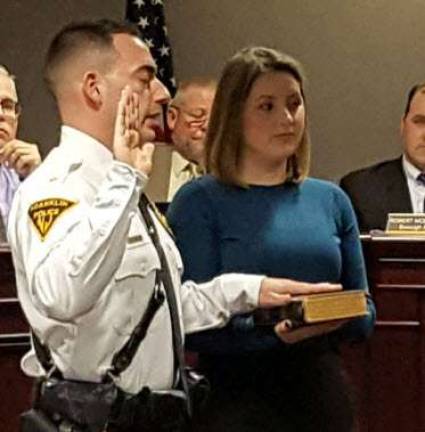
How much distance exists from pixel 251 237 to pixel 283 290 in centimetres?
17

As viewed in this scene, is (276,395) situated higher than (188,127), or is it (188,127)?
(188,127)

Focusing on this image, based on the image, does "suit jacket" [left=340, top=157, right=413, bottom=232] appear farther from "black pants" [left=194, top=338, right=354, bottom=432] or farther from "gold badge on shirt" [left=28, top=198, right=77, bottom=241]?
"gold badge on shirt" [left=28, top=198, right=77, bottom=241]

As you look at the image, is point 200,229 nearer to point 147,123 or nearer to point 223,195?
point 223,195

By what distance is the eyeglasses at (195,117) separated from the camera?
482 cm

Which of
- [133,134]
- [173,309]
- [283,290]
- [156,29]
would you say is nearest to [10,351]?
[283,290]

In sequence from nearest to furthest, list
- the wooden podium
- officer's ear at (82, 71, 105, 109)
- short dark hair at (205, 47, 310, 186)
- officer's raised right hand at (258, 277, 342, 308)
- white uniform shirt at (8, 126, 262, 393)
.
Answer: white uniform shirt at (8, 126, 262, 393), officer's ear at (82, 71, 105, 109), officer's raised right hand at (258, 277, 342, 308), short dark hair at (205, 47, 310, 186), the wooden podium

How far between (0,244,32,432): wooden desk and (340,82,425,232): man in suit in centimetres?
152

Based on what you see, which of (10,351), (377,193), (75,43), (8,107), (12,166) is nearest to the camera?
(75,43)

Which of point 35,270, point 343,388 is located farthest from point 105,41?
point 343,388

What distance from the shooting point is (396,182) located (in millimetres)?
4684

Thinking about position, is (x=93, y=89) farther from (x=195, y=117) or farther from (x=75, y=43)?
(x=195, y=117)

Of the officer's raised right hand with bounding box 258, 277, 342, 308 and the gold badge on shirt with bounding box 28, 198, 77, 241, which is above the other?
the gold badge on shirt with bounding box 28, 198, 77, 241

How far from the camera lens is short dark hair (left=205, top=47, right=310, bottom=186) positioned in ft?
8.61

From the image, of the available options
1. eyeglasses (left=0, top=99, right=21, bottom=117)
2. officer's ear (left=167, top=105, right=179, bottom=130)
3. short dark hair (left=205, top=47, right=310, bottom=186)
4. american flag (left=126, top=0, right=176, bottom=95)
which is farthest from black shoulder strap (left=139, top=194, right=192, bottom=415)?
american flag (left=126, top=0, right=176, bottom=95)
